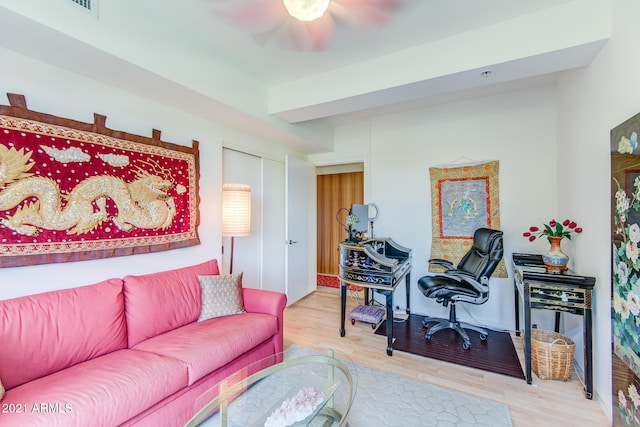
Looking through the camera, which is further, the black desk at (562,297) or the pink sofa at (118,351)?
the black desk at (562,297)

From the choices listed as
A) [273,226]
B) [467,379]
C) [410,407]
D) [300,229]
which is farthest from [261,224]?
[467,379]

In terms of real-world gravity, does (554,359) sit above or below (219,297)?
below

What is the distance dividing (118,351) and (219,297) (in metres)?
0.74

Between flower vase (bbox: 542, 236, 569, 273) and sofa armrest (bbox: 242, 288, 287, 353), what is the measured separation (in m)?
2.26

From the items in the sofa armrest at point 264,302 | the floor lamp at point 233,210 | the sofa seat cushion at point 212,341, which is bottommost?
the sofa seat cushion at point 212,341

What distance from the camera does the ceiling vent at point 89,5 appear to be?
156 cm

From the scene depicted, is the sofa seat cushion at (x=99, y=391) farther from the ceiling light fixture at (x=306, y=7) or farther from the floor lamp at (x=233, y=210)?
the ceiling light fixture at (x=306, y=7)

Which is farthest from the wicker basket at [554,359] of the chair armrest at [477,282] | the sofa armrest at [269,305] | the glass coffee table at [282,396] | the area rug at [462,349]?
the sofa armrest at [269,305]

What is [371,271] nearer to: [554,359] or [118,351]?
[554,359]

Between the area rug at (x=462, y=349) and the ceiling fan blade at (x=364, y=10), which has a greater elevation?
the ceiling fan blade at (x=364, y=10)

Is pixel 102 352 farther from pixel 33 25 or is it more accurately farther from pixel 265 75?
pixel 265 75

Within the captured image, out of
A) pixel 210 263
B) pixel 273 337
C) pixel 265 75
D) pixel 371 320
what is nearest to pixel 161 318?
pixel 210 263

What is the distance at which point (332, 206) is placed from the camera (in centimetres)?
570

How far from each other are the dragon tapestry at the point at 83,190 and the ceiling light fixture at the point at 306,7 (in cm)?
162
